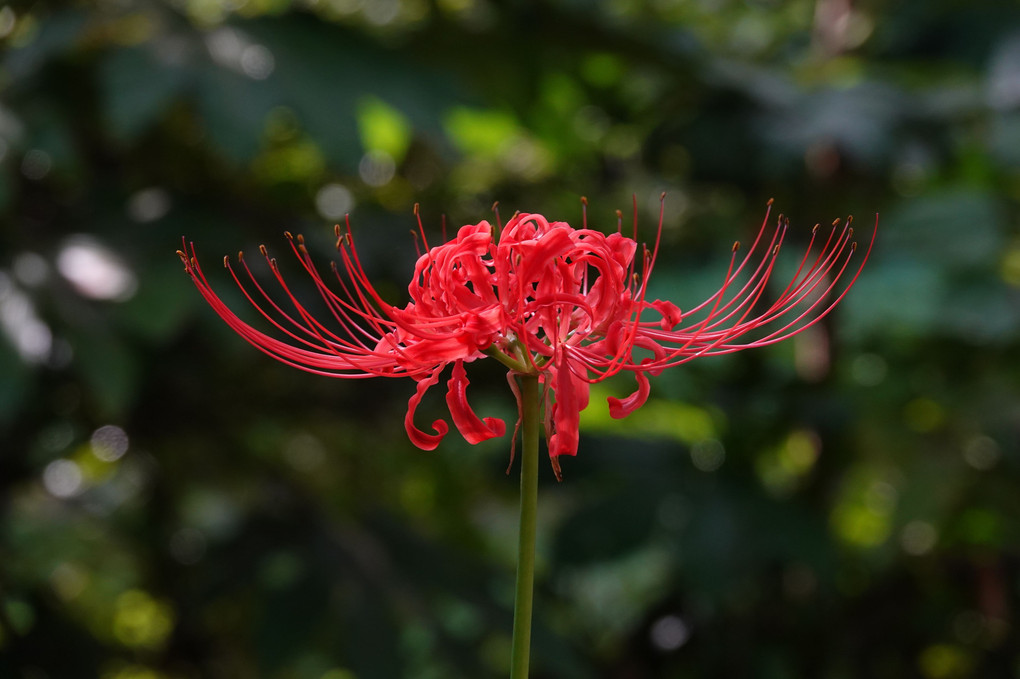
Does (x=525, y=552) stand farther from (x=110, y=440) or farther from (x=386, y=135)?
(x=386, y=135)

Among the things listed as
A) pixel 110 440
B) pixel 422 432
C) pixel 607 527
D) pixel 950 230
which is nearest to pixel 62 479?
pixel 110 440

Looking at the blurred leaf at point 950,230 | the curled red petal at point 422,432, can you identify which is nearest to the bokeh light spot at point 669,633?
the blurred leaf at point 950,230

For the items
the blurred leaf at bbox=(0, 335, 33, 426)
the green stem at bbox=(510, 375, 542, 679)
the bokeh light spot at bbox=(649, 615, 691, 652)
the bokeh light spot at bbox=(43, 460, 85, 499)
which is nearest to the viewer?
the green stem at bbox=(510, 375, 542, 679)

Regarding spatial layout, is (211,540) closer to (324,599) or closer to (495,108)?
(324,599)

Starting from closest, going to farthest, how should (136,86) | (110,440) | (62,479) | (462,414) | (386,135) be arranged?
(462,414), (136,86), (110,440), (62,479), (386,135)

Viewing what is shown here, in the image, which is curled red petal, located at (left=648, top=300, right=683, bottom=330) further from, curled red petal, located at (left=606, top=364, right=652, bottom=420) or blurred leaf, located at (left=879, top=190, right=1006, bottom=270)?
blurred leaf, located at (left=879, top=190, right=1006, bottom=270)

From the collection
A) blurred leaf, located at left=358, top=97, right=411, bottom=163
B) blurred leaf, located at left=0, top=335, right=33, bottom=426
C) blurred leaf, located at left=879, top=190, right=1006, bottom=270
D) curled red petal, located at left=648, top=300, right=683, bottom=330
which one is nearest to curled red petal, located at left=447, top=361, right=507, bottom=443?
curled red petal, located at left=648, top=300, right=683, bottom=330

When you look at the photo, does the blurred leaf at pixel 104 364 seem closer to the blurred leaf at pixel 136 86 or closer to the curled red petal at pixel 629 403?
the blurred leaf at pixel 136 86

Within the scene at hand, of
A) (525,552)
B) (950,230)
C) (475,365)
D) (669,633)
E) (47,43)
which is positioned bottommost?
(669,633)

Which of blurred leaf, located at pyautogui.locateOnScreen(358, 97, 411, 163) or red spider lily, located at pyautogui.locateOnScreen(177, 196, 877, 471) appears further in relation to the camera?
blurred leaf, located at pyautogui.locateOnScreen(358, 97, 411, 163)

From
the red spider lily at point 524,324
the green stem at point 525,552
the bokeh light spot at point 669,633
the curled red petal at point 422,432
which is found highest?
the red spider lily at point 524,324
